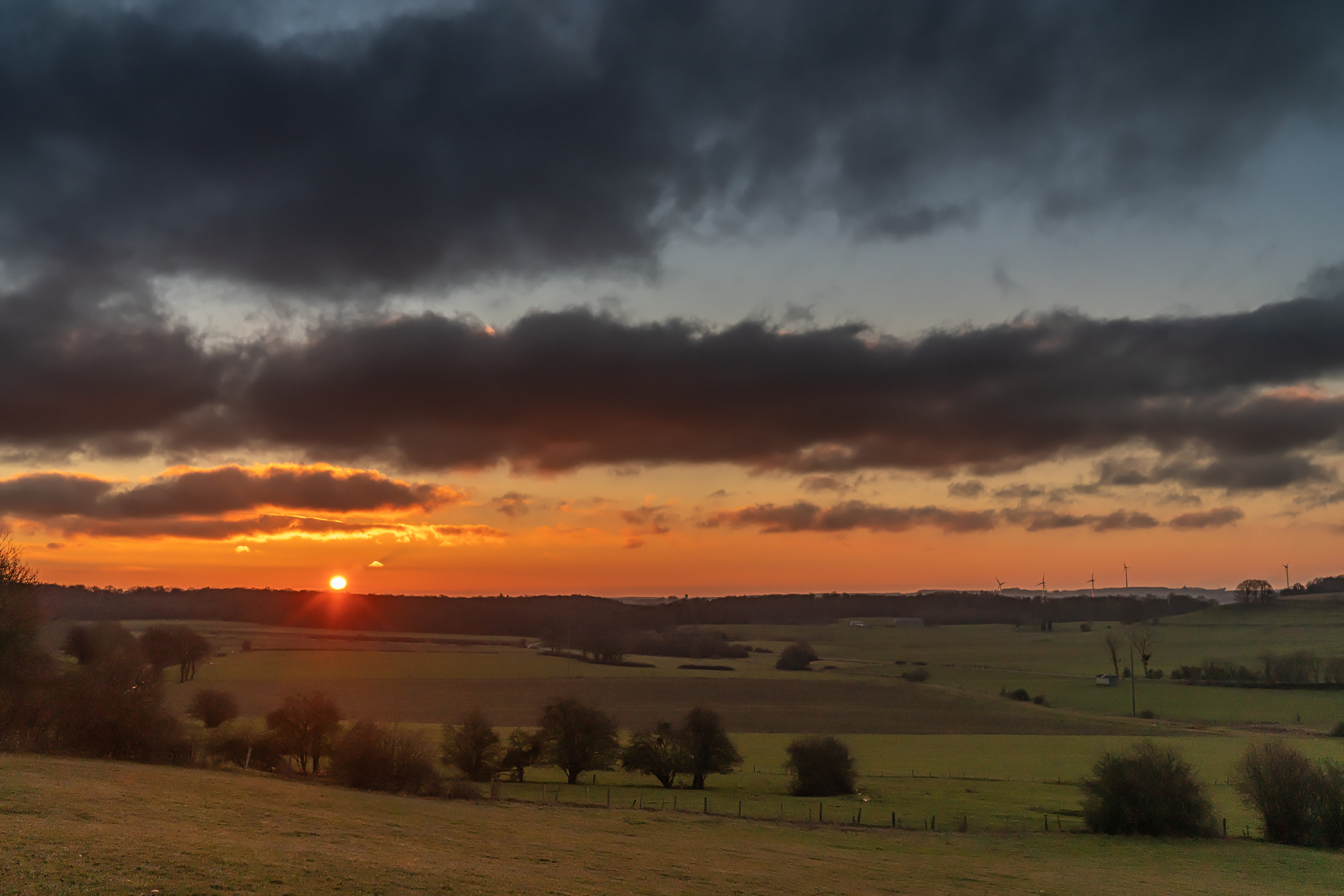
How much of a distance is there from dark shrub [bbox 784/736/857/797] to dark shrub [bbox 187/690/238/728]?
2485 inches

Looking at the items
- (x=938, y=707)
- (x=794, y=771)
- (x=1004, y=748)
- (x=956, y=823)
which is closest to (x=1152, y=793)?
(x=956, y=823)

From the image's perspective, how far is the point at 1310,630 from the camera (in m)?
190

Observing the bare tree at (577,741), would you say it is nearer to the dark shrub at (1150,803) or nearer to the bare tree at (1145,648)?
the dark shrub at (1150,803)

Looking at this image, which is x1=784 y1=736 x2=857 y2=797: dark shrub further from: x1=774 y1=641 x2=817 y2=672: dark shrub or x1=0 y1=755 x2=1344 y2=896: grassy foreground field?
x1=774 y1=641 x2=817 y2=672: dark shrub

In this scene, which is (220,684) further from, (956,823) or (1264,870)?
(1264,870)

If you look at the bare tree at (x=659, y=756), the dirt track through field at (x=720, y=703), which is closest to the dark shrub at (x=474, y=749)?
the bare tree at (x=659, y=756)

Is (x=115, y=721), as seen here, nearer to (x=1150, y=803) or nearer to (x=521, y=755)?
(x=521, y=755)

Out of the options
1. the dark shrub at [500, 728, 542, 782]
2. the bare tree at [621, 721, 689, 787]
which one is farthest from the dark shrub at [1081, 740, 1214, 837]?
the dark shrub at [500, 728, 542, 782]

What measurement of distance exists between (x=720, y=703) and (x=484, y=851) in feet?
321

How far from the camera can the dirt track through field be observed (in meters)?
109

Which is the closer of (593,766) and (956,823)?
(956,823)

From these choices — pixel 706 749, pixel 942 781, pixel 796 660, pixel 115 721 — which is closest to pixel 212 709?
pixel 115 721

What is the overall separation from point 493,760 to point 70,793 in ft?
153

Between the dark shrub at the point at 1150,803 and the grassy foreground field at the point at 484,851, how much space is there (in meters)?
2.28
